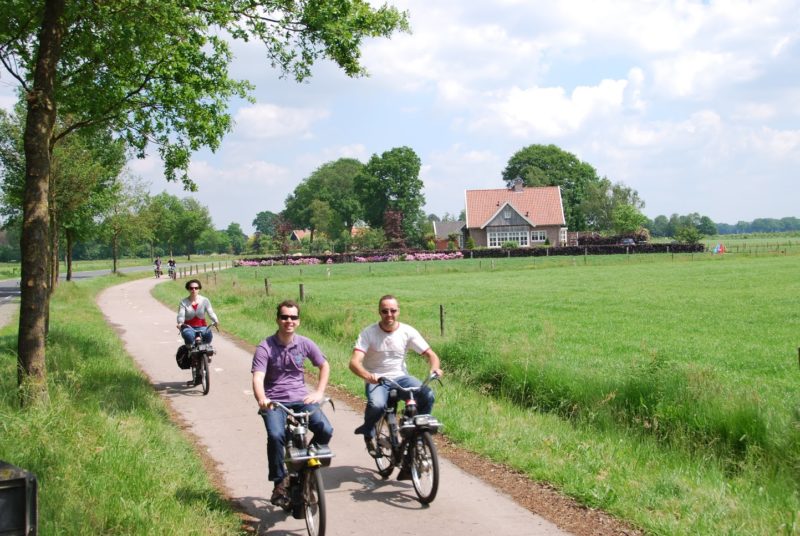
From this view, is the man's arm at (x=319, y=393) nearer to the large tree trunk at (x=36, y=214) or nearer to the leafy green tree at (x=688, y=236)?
the large tree trunk at (x=36, y=214)

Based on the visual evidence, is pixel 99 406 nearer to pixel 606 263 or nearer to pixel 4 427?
pixel 4 427

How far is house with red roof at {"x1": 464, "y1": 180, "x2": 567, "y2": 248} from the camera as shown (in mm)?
92562

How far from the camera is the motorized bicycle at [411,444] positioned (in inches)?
241

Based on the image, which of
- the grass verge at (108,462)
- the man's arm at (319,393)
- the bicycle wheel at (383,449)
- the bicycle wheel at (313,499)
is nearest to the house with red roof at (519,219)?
the grass verge at (108,462)

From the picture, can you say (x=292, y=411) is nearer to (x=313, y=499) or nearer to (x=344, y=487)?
(x=313, y=499)

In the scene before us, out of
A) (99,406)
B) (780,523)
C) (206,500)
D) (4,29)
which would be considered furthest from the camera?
(4,29)

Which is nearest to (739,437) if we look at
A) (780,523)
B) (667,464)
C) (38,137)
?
(667,464)

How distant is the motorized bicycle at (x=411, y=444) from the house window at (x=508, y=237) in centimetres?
8704

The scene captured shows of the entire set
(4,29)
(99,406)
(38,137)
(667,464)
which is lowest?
(667,464)

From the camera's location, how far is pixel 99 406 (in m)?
8.42

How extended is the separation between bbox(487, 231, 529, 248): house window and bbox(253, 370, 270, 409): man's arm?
289 ft

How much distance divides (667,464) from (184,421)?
5.87m

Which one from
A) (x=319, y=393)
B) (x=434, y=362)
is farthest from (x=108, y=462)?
(x=434, y=362)

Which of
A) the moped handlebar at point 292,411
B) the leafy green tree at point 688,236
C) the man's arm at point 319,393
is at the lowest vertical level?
the moped handlebar at point 292,411
